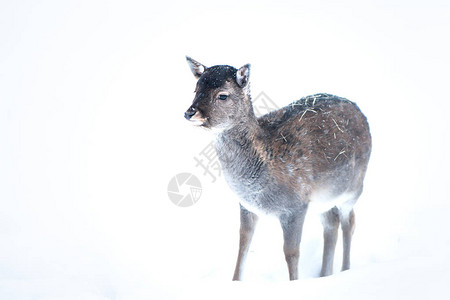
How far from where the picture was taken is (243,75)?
19.0ft

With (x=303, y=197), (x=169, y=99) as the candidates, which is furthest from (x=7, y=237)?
(x=169, y=99)

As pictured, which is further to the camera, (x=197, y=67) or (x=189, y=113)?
(x=197, y=67)

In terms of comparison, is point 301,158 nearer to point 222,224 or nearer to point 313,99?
point 313,99

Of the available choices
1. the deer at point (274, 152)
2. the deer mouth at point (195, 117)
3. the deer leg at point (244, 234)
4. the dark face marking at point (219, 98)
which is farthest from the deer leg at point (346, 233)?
the deer mouth at point (195, 117)

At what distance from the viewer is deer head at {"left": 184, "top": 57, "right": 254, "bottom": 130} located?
5.42 m

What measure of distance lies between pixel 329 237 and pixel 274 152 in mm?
1883

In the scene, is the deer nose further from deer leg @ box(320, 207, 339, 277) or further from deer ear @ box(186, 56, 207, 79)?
deer leg @ box(320, 207, 339, 277)

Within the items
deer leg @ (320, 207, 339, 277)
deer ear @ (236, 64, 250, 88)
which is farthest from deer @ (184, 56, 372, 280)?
deer leg @ (320, 207, 339, 277)

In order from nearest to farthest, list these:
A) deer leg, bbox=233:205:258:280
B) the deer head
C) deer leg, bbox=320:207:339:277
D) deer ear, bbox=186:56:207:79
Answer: the deer head, deer ear, bbox=186:56:207:79, deer leg, bbox=233:205:258:280, deer leg, bbox=320:207:339:277

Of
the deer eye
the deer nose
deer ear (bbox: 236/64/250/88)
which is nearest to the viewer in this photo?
the deer nose

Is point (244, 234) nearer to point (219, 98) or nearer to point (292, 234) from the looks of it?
point (292, 234)

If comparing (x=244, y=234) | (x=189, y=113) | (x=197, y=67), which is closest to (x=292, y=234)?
(x=244, y=234)

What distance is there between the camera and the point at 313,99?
691 centimetres

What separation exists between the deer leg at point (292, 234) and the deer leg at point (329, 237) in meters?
1.10
